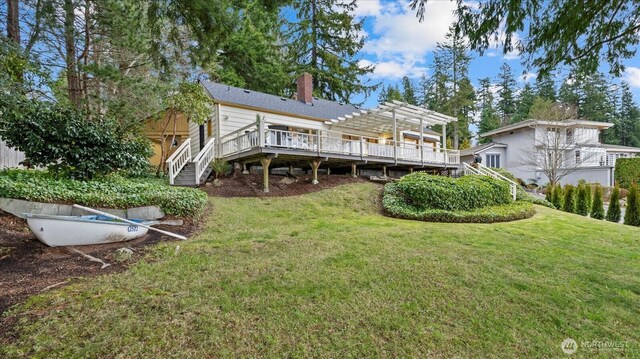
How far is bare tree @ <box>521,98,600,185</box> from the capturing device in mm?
20594

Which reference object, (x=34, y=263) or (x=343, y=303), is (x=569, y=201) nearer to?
(x=343, y=303)

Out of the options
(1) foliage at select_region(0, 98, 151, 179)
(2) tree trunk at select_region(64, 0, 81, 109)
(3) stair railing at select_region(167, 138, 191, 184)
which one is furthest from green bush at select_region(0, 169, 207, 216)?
(2) tree trunk at select_region(64, 0, 81, 109)

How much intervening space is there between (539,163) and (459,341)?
2553cm

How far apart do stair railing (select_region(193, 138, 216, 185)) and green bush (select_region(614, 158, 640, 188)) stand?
97.3ft

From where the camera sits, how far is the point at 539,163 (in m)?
22.6

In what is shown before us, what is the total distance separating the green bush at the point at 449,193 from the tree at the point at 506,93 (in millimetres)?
38056

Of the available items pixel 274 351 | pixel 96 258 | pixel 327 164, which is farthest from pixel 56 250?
pixel 327 164

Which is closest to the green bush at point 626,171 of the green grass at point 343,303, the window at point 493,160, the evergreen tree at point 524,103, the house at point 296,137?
the window at point 493,160

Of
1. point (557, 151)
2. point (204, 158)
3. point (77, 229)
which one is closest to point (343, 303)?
point (77, 229)

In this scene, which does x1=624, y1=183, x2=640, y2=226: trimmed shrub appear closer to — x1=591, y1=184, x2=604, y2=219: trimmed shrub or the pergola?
x1=591, y1=184, x2=604, y2=219: trimmed shrub

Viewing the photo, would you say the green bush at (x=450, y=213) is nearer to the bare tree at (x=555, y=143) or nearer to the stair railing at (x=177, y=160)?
the stair railing at (x=177, y=160)

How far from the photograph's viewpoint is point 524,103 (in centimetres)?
3906

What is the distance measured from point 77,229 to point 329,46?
2584 centimetres

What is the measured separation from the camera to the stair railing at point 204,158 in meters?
10.5
